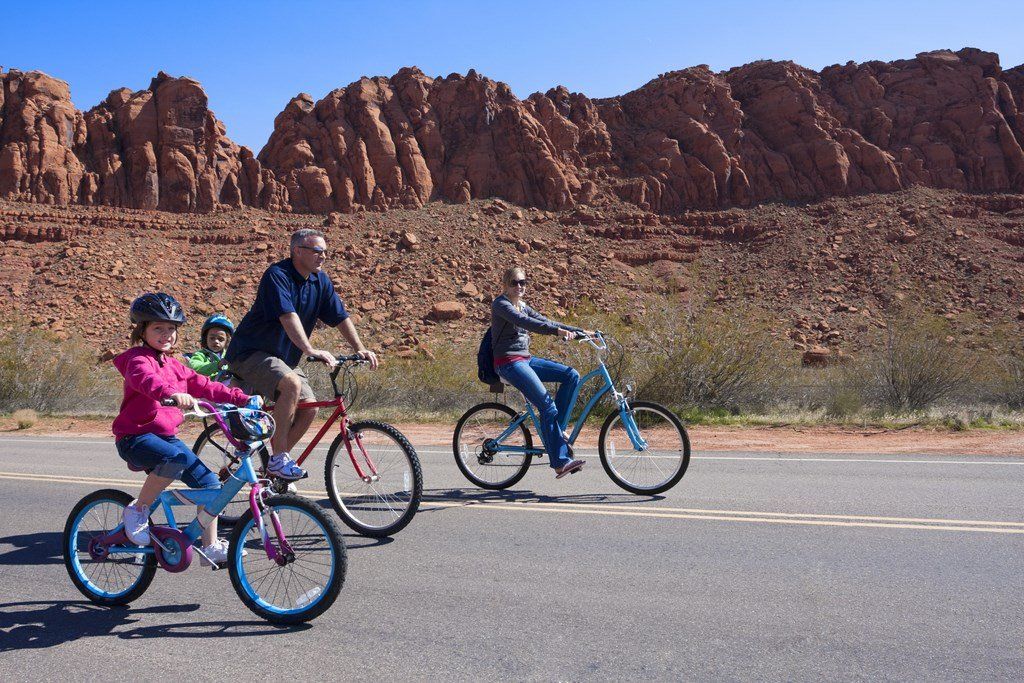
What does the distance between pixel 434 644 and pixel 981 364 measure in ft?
61.3

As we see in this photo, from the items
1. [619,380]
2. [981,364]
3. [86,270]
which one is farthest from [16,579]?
[86,270]

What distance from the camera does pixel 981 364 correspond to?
1923 cm

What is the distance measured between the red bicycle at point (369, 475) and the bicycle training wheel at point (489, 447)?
1900mm

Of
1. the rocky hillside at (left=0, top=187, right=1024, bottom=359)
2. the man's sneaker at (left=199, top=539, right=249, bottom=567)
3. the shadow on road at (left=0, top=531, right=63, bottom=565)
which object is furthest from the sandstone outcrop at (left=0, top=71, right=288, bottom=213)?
the man's sneaker at (left=199, top=539, right=249, bottom=567)

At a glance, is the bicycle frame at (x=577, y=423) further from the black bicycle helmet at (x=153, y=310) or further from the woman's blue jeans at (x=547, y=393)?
the black bicycle helmet at (x=153, y=310)

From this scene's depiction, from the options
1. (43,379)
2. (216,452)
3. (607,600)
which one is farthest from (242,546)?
(43,379)

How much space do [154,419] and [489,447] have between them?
12.9ft

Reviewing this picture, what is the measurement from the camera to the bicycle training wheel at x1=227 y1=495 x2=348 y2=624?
4.27 metres

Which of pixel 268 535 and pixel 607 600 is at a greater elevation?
pixel 268 535

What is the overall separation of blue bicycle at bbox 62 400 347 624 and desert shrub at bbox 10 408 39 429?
1468 centimetres

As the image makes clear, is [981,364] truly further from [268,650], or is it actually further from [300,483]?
[268,650]

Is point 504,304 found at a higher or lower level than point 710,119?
lower

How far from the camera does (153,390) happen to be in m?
4.38

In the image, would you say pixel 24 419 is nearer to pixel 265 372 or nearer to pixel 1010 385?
pixel 265 372
